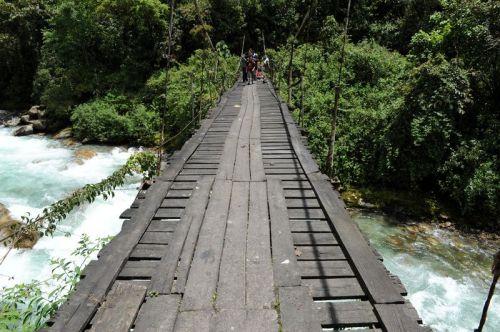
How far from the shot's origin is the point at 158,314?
2891 mm

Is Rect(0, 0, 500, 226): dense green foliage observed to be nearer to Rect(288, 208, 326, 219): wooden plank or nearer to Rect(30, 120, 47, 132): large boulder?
Rect(30, 120, 47, 132): large boulder

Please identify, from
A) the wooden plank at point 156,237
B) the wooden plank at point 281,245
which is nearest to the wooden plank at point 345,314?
the wooden plank at point 281,245

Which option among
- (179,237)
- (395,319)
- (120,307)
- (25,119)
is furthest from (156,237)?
(25,119)

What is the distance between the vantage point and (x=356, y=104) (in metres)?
15.4

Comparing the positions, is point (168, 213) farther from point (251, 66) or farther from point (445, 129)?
point (251, 66)

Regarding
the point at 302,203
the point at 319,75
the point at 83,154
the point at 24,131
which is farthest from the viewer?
the point at 24,131

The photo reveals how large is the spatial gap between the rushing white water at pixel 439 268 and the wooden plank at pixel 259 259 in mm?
4672

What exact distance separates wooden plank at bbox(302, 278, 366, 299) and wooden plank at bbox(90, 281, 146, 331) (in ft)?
4.68

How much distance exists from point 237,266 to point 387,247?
7.09 m

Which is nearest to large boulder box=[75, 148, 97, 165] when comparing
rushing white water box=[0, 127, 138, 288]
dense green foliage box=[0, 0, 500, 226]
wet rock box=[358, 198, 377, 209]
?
rushing white water box=[0, 127, 138, 288]

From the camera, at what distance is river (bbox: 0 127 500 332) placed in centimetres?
759

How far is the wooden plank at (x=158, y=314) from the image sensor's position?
2760mm

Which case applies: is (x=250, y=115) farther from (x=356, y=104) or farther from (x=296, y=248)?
(x=296, y=248)

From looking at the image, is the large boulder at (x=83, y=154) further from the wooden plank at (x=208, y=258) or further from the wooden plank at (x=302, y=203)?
the wooden plank at (x=302, y=203)
